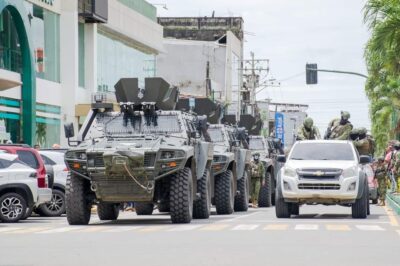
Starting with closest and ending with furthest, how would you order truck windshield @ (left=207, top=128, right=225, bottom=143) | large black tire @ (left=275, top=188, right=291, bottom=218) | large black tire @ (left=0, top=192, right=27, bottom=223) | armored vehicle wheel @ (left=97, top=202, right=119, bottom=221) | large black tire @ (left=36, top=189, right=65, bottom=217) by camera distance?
1. armored vehicle wheel @ (left=97, top=202, right=119, bottom=221)
2. large black tire @ (left=275, top=188, right=291, bottom=218)
3. large black tire @ (left=0, top=192, right=27, bottom=223)
4. large black tire @ (left=36, top=189, right=65, bottom=217)
5. truck windshield @ (left=207, top=128, right=225, bottom=143)

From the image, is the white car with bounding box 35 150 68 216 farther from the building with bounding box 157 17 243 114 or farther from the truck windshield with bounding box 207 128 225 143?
the building with bounding box 157 17 243 114

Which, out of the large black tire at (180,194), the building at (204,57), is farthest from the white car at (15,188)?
the building at (204,57)

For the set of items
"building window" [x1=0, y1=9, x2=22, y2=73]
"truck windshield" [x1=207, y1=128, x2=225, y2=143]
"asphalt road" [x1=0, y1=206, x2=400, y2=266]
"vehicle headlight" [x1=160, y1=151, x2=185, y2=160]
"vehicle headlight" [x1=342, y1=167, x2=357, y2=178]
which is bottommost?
"asphalt road" [x1=0, y1=206, x2=400, y2=266]

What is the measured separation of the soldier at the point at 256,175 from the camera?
3231 cm

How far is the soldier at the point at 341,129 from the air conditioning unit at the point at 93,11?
24.1 m

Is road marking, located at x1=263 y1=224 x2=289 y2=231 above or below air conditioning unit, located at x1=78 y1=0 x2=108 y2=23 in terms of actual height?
below

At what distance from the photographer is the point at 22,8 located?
1748 inches

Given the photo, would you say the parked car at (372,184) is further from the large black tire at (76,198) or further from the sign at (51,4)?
the sign at (51,4)

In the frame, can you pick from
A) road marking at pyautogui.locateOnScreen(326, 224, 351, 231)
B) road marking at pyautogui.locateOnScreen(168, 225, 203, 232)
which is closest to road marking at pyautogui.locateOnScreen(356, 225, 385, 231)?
road marking at pyautogui.locateOnScreen(326, 224, 351, 231)

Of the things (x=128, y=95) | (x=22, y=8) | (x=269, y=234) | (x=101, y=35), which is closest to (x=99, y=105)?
(x=128, y=95)

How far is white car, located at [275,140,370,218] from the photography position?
23359 millimetres

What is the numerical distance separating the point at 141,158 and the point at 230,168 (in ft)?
23.9

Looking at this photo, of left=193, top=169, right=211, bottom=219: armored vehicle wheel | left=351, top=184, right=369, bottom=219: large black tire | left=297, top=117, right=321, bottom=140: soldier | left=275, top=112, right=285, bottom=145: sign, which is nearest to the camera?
left=193, top=169, right=211, bottom=219: armored vehicle wheel

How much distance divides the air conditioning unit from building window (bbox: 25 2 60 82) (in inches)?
80.9
